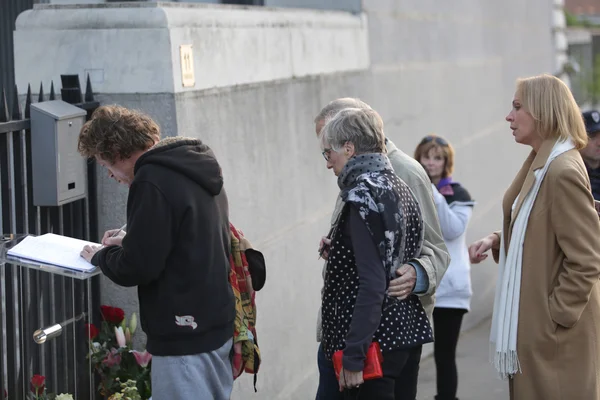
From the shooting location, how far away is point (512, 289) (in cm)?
393

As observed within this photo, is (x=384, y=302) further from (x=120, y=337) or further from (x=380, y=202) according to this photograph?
(x=120, y=337)

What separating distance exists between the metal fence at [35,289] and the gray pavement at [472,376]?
3017mm

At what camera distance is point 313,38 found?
5.87 metres

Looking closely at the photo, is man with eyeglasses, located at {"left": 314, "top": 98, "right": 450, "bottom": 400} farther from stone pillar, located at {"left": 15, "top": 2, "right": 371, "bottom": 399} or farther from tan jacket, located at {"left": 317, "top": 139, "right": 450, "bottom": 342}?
stone pillar, located at {"left": 15, "top": 2, "right": 371, "bottom": 399}

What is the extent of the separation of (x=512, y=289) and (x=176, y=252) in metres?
1.43

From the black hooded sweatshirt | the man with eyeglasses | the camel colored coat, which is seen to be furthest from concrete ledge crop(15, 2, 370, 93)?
the camel colored coat

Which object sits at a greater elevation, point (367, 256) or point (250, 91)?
point (250, 91)

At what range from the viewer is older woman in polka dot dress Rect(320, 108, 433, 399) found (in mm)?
3371

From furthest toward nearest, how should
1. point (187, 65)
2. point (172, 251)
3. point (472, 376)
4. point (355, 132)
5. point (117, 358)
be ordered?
point (472, 376) → point (187, 65) → point (117, 358) → point (355, 132) → point (172, 251)

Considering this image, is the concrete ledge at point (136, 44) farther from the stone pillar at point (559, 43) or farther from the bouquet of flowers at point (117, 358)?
the stone pillar at point (559, 43)

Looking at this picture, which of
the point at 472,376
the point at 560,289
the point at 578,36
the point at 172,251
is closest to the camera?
the point at 172,251

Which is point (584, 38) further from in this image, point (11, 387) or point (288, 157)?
point (11, 387)

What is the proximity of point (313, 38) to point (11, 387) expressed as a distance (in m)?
2.90

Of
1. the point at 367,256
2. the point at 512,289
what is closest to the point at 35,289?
the point at 367,256
